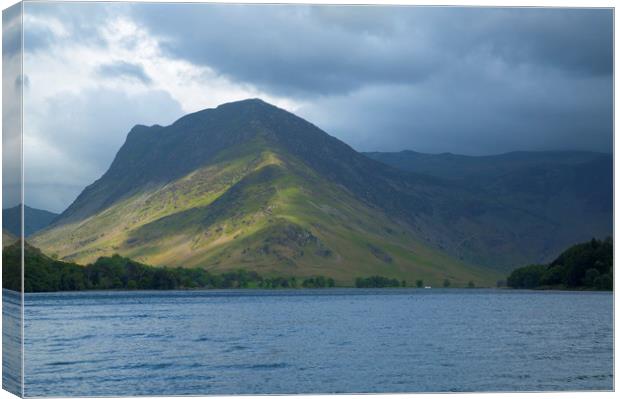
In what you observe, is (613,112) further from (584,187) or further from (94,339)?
(584,187)

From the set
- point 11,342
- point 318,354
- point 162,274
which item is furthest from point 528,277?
point 11,342

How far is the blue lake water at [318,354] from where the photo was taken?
39344 mm

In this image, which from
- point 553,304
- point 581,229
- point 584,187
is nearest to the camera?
point 553,304

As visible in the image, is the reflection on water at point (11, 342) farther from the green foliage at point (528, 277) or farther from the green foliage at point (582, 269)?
the green foliage at point (528, 277)

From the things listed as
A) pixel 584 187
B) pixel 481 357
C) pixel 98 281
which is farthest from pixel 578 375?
pixel 98 281

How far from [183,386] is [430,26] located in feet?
58.1

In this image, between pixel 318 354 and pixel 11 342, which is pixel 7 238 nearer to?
pixel 11 342

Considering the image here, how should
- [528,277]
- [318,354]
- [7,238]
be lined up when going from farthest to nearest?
[528,277] < [318,354] < [7,238]

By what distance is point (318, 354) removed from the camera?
168 ft

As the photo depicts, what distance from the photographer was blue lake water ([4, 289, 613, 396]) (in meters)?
39.3

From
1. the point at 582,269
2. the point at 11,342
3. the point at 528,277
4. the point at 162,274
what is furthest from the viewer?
Result: the point at 162,274

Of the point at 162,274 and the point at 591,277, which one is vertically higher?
the point at 162,274

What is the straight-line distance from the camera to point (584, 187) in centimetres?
15562

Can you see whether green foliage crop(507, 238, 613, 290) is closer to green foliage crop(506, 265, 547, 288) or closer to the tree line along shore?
the tree line along shore
